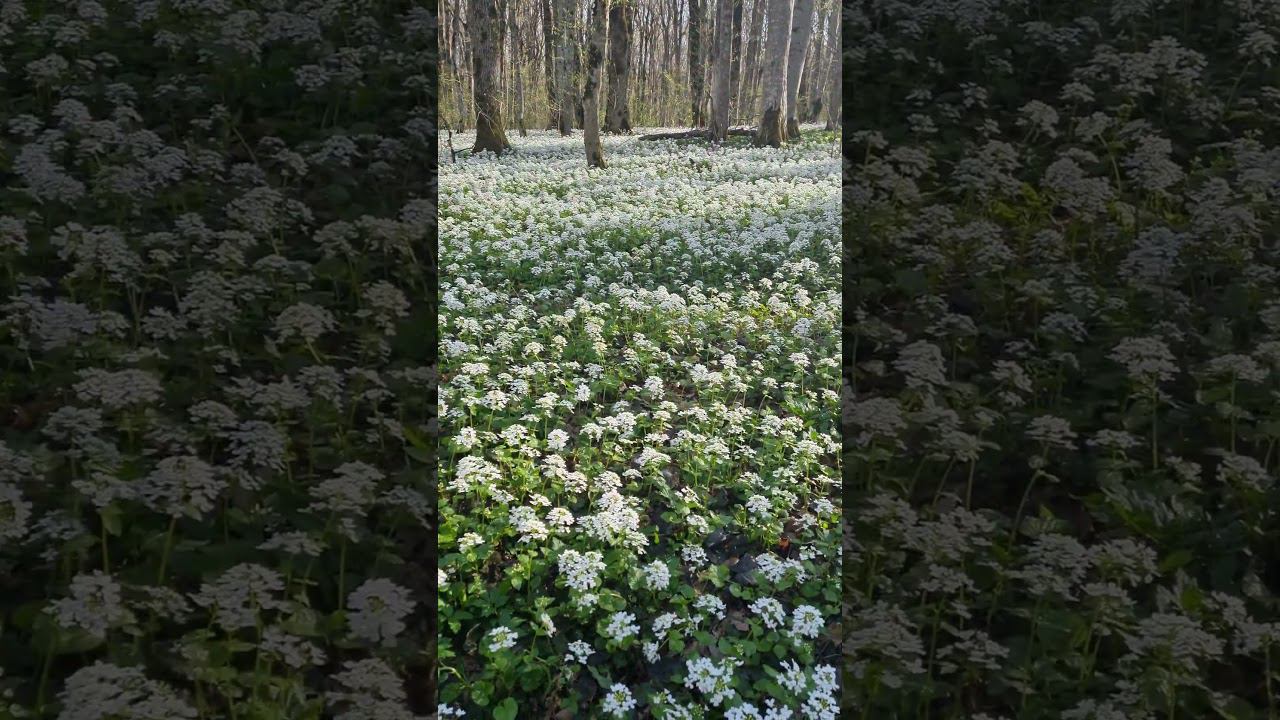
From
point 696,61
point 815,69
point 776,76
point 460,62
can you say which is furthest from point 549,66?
point 776,76

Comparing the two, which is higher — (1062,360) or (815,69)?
(815,69)

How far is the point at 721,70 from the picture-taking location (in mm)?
11648

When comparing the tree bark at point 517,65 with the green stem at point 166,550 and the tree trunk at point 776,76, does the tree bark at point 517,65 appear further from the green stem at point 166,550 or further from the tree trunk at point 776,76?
the green stem at point 166,550

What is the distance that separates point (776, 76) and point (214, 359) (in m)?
11.0

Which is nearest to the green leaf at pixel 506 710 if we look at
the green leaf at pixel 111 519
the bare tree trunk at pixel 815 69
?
the green leaf at pixel 111 519

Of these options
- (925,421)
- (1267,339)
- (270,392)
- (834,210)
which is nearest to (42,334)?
(270,392)

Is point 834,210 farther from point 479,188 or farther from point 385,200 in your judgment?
point 385,200

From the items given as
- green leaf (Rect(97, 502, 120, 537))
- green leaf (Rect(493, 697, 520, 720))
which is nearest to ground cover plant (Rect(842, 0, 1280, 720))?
green leaf (Rect(493, 697, 520, 720))

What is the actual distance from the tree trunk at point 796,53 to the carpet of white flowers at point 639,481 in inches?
319

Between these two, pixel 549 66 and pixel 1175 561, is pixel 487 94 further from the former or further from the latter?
pixel 1175 561

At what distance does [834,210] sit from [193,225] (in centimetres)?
626

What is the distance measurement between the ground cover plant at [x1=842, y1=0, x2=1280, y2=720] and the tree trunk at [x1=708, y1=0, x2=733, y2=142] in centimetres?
963

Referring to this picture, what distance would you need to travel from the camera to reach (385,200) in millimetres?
2068

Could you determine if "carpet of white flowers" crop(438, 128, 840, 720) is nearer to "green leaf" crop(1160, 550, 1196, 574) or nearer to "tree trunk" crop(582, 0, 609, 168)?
"green leaf" crop(1160, 550, 1196, 574)
